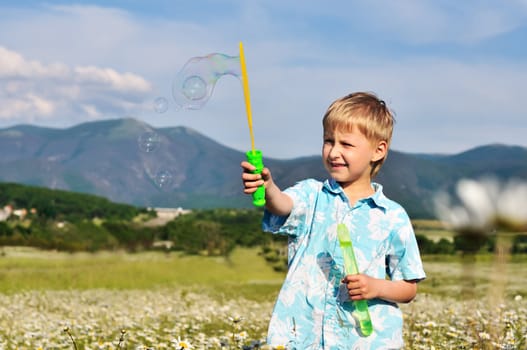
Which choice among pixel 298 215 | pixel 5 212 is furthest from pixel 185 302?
pixel 5 212

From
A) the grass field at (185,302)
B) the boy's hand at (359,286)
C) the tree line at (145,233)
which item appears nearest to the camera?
the boy's hand at (359,286)

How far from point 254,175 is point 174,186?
388 centimetres

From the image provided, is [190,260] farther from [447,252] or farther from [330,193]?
[330,193]

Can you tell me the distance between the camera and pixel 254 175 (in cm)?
338

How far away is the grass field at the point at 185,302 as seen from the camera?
21.3 feet

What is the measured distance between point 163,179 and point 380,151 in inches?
127

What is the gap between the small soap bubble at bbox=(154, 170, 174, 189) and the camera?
673 centimetres

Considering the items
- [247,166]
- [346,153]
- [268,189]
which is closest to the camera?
[247,166]

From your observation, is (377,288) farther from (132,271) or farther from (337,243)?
(132,271)

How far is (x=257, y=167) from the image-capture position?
3381mm

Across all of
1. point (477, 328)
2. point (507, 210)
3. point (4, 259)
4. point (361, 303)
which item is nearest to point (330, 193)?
point (361, 303)

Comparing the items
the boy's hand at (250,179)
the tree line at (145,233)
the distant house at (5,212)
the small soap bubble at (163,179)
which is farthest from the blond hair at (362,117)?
the distant house at (5,212)

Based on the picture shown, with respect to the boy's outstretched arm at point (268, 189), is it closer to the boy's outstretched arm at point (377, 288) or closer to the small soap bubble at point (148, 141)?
the boy's outstretched arm at point (377, 288)

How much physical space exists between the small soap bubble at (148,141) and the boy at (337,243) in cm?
307
